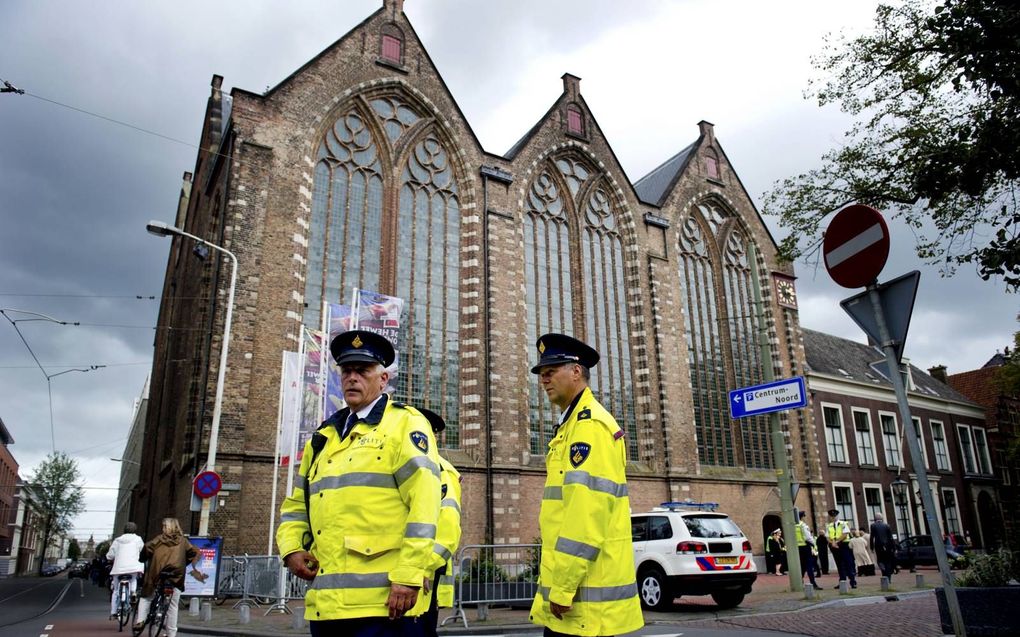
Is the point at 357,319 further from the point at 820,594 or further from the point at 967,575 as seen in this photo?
the point at 967,575

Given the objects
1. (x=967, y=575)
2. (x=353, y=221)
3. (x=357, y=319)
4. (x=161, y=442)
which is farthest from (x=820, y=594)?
(x=161, y=442)

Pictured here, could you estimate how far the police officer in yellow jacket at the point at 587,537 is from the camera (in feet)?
11.5

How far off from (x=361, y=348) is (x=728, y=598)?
35.4ft

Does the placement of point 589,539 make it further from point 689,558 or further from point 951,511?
point 951,511

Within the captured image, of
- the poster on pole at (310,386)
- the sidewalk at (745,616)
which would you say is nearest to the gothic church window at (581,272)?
the poster on pole at (310,386)

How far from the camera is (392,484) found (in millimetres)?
3475

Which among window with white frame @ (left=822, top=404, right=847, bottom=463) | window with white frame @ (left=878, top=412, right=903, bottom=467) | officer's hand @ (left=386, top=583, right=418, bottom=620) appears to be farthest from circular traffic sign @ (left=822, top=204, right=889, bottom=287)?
window with white frame @ (left=878, top=412, right=903, bottom=467)

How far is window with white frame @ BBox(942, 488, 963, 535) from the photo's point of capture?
37.7 m

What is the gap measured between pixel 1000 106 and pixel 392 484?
9.50 metres

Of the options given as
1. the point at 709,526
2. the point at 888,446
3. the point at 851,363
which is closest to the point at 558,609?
the point at 709,526

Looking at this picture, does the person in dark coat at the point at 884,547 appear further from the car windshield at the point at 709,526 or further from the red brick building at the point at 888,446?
the red brick building at the point at 888,446

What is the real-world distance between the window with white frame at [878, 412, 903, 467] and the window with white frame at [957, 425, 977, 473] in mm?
7702

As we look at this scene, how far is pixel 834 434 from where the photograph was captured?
33312 mm

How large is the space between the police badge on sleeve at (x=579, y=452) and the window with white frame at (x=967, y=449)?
45.1 m
